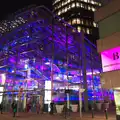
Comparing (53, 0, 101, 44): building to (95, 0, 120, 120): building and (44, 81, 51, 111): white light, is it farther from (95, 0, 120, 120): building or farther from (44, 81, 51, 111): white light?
(95, 0, 120, 120): building

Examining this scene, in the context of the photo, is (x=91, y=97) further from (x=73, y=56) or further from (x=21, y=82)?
(x=21, y=82)

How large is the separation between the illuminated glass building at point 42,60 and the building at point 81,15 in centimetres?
3820

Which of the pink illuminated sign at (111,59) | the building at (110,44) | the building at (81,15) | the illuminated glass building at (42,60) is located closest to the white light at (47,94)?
the illuminated glass building at (42,60)

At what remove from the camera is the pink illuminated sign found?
1488 cm

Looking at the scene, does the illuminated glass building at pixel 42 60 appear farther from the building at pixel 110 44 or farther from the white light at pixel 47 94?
the building at pixel 110 44

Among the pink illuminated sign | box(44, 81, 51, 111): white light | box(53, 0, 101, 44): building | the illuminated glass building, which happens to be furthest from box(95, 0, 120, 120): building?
box(53, 0, 101, 44): building

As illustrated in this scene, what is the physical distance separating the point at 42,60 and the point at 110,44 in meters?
18.0

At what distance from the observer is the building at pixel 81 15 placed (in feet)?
244

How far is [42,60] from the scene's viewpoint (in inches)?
1252

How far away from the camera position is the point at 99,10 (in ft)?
55.7

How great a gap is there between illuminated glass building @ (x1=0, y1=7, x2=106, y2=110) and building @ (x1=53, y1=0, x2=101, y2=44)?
3820 cm

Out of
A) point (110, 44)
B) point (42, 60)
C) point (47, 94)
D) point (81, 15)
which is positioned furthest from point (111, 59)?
point (81, 15)

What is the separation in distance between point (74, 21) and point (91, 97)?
148 feet

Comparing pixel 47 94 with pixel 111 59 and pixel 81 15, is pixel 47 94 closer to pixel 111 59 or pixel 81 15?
pixel 111 59
